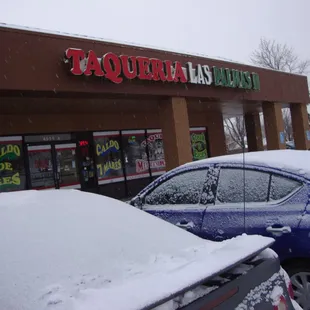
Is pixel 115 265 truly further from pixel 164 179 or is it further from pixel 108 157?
pixel 108 157

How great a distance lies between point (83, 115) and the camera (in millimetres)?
14188

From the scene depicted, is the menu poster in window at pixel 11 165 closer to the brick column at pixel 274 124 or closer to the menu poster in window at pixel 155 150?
the menu poster in window at pixel 155 150

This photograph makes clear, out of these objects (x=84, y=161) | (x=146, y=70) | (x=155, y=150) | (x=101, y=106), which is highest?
(x=146, y=70)

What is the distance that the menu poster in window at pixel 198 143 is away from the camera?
18.6 m

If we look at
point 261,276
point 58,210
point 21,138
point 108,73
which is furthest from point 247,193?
point 21,138

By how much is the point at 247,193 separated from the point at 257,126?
1964 cm

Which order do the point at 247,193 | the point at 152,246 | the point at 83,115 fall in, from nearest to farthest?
the point at 152,246 → the point at 247,193 → the point at 83,115

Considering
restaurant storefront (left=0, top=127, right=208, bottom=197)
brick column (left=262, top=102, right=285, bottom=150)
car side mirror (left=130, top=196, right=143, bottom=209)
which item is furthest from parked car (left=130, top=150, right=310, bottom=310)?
brick column (left=262, top=102, right=285, bottom=150)

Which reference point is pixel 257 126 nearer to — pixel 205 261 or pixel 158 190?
pixel 158 190

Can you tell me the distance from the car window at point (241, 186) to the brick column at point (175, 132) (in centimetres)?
845

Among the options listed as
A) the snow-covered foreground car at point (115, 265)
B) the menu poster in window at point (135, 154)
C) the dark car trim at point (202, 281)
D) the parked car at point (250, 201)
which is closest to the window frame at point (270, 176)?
the parked car at point (250, 201)

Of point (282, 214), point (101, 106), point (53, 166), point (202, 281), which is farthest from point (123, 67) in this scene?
point (202, 281)

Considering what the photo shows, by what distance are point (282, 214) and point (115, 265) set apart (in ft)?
6.67

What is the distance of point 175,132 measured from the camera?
1262 centimetres
